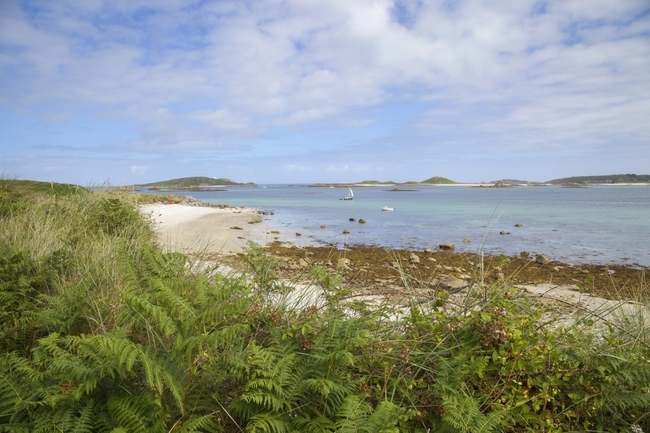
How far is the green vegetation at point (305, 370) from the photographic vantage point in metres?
2.17

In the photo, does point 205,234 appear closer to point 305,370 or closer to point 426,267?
point 426,267

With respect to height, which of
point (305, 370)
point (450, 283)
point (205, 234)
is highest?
point (305, 370)

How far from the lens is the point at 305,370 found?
2.51m

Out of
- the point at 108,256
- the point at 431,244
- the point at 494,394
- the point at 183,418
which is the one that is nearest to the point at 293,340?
the point at 183,418

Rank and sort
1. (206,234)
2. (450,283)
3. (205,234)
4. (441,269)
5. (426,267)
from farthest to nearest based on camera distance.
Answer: (206,234)
(205,234)
(441,269)
(426,267)
(450,283)

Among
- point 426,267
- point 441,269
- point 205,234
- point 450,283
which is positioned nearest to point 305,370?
point 450,283

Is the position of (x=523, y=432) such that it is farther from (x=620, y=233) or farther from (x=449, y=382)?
(x=620, y=233)

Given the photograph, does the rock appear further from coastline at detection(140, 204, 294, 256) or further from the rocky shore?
coastline at detection(140, 204, 294, 256)

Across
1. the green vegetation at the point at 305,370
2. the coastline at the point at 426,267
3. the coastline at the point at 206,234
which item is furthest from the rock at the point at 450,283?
the green vegetation at the point at 305,370

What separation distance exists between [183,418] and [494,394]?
198 cm

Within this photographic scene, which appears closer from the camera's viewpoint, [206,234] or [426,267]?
[426,267]

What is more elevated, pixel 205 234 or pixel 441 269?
pixel 205 234

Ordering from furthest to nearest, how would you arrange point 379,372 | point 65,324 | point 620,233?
point 620,233
point 65,324
point 379,372

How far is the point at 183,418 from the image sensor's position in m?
2.27
